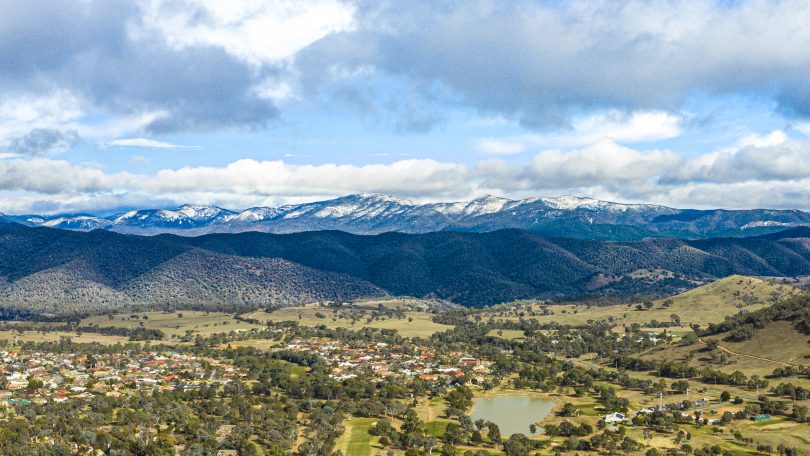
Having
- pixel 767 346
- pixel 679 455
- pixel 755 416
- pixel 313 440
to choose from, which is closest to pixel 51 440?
pixel 313 440

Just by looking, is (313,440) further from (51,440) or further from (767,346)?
(767,346)

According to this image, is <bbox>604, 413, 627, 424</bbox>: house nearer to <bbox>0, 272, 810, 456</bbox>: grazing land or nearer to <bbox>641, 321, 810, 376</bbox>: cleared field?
<bbox>0, 272, 810, 456</bbox>: grazing land

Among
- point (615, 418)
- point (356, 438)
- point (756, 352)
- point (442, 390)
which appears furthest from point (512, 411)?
point (756, 352)

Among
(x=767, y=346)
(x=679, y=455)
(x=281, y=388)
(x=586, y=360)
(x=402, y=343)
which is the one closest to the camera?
(x=679, y=455)

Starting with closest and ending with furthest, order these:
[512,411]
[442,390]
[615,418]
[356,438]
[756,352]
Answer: [356,438] → [615,418] → [512,411] → [442,390] → [756,352]

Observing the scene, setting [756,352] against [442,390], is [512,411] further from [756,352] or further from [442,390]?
[756,352]

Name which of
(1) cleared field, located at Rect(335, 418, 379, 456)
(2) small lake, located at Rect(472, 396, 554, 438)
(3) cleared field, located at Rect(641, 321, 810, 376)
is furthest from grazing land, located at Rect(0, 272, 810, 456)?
(2) small lake, located at Rect(472, 396, 554, 438)

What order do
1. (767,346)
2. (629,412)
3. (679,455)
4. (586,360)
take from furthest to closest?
(586,360), (767,346), (629,412), (679,455)

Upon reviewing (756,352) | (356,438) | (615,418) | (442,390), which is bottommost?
(356,438)
